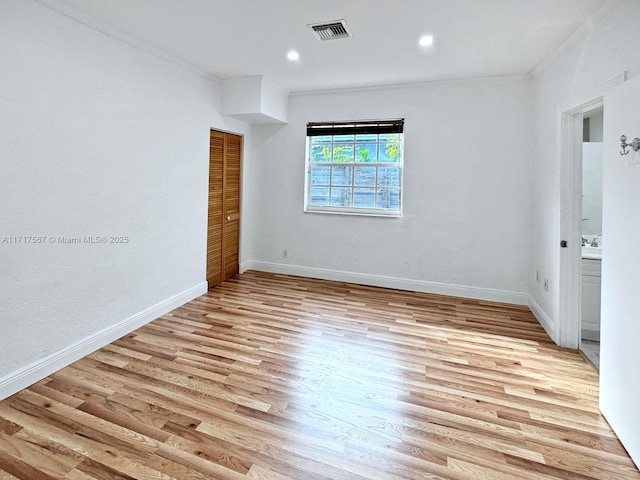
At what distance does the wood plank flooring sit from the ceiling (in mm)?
2553

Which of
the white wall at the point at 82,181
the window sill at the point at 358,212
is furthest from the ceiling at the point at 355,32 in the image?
the window sill at the point at 358,212

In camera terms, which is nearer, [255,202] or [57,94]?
[57,94]

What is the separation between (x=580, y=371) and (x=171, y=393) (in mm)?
2896

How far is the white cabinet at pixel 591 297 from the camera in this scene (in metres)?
3.18

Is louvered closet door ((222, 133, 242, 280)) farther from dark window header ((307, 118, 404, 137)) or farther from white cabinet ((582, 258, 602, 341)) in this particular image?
white cabinet ((582, 258, 602, 341))

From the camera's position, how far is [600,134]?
3783 mm

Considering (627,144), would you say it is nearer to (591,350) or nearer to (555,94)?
(555,94)

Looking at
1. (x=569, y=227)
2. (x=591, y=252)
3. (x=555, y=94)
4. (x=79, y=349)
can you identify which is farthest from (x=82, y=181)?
(x=591, y=252)

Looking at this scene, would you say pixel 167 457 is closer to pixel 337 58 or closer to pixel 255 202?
pixel 337 58

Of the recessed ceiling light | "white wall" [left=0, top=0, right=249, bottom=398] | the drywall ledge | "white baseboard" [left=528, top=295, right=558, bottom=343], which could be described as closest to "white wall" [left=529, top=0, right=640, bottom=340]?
"white baseboard" [left=528, top=295, right=558, bottom=343]

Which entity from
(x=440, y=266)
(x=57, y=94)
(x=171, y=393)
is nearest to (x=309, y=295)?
(x=440, y=266)

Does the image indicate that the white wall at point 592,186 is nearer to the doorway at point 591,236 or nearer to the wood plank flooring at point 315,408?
the doorway at point 591,236

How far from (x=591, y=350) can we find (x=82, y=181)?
433 centimetres

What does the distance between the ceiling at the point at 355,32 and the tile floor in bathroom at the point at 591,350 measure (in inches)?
100
